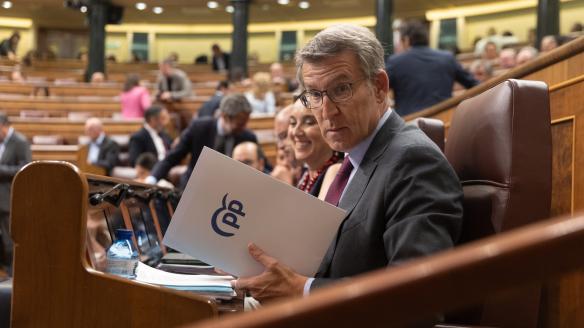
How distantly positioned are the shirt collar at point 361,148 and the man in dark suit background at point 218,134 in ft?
7.09

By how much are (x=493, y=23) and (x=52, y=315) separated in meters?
14.6

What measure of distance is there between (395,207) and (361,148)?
23 centimetres

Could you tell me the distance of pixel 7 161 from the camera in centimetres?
525

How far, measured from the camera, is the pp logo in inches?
53.3

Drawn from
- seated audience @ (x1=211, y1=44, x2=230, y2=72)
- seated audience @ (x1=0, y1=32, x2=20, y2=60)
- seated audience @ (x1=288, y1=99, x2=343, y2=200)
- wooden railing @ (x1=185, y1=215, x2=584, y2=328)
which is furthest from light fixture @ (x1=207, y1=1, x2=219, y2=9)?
wooden railing @ (x1=185, y1=215, x2=584, y2=328)

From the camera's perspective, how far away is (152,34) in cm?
1805

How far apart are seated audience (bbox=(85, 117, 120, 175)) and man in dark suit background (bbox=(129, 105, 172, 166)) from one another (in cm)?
57

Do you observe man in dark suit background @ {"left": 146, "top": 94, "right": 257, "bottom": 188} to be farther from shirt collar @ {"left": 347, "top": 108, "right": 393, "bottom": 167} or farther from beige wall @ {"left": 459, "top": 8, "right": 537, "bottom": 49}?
beige wall @ {"left": 459, "top": 8, "right": 537, "bottom": 49}

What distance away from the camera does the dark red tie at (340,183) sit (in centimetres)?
159

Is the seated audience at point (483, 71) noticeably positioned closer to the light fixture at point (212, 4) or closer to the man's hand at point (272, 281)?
the man's hand at point (272, 281)

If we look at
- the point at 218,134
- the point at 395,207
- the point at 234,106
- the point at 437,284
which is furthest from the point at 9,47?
the point at 437,284

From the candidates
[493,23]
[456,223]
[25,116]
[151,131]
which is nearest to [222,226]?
[456,223]

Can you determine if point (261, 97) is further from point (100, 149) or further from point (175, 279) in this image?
Result: point (175, 279)

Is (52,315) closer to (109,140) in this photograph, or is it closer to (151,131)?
(151,131)
